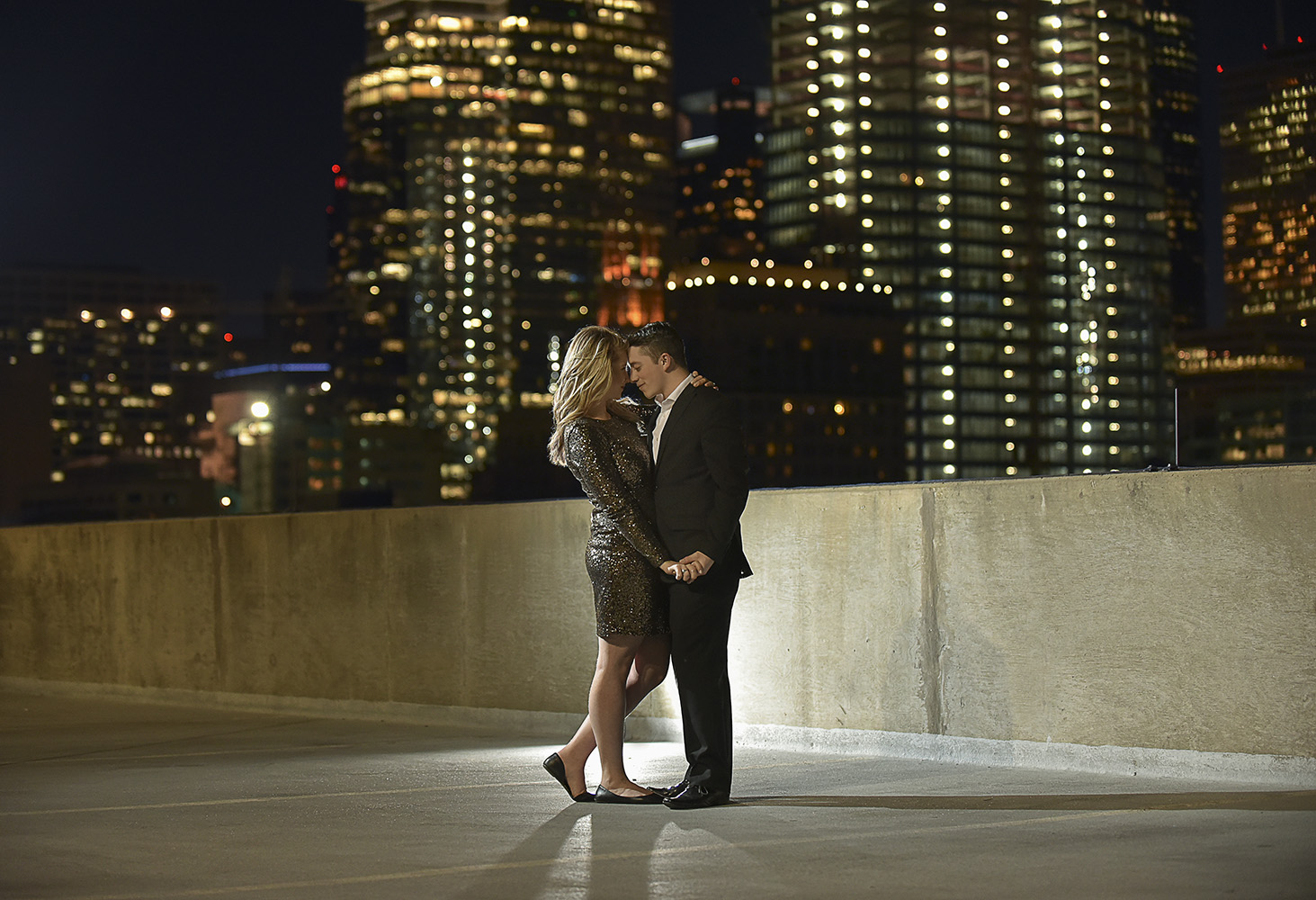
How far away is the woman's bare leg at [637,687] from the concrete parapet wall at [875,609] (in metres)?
1.73

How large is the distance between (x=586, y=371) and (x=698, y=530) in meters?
0.76

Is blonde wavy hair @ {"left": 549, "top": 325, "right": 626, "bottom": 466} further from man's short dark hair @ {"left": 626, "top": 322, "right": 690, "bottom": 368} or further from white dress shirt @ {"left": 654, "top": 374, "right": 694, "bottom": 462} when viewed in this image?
white dress shirt @ {"left": 654, "top": 374, "right": 694, "bottom": 462}

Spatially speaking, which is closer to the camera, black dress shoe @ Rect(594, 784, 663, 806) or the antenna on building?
black dress shoe @ Rect(594, 784, 663, 806)

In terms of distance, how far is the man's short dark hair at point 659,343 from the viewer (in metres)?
6.03

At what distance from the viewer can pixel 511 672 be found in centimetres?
937

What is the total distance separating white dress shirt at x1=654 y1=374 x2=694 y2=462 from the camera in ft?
19.9

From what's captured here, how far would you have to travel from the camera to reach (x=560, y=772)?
20.2 ft

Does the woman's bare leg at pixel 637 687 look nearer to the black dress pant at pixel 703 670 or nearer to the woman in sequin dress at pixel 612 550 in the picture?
the woman in sequin dress at pixel 612 550

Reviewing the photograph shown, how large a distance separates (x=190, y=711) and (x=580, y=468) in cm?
592

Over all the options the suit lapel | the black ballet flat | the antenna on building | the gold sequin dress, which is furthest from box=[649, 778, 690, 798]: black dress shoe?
the antenna on building

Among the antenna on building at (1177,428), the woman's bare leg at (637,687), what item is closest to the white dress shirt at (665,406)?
the woman's bare leg at (637,687)

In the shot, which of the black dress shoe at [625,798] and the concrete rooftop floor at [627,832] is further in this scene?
the black dress shoe at [625,798]

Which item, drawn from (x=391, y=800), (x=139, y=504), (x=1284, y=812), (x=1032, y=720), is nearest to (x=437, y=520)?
(x=391, y=800)

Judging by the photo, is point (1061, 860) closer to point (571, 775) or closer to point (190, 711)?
point (571, 775)
